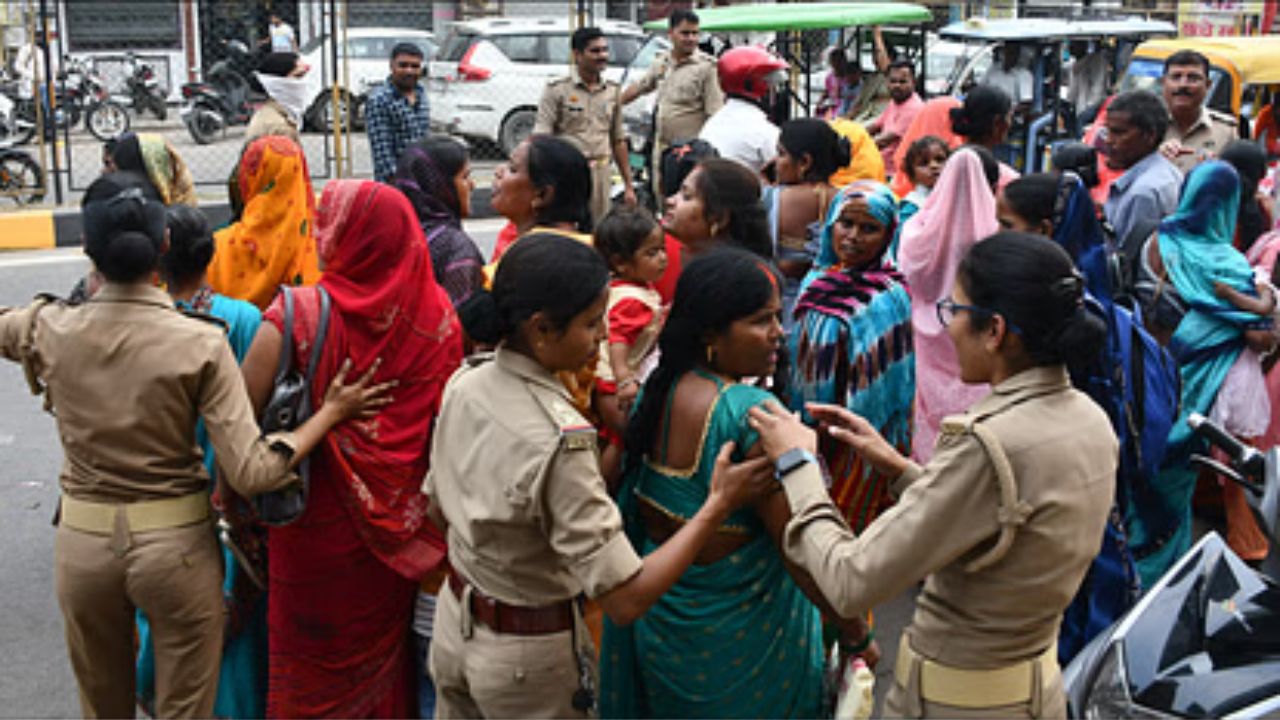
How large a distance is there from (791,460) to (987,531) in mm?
368

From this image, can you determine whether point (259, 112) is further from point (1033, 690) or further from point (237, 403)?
point (1033, 690)

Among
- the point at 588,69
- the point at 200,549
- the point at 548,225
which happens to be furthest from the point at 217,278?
the point at 588,69

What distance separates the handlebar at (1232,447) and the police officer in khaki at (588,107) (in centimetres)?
648

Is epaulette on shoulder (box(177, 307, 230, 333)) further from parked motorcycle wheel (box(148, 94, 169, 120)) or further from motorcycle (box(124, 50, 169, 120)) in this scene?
parked motorcycle wheel (box(148, 94, 169, 120))

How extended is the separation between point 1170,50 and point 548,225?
25.1 feet

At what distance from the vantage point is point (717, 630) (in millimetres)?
2684

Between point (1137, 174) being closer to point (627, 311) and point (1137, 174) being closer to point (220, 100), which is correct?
point (627, 311)

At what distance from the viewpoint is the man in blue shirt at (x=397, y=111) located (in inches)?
333

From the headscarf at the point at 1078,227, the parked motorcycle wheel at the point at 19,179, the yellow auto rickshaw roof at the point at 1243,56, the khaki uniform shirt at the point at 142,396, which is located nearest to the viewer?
the khaki uniform shirt at the point at 142,396

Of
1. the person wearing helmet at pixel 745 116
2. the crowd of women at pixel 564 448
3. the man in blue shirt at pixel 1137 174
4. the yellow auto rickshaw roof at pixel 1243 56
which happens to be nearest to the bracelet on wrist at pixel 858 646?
the crowd of women at pixel 564 448

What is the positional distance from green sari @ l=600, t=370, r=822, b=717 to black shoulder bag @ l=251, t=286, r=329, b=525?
3.04ft

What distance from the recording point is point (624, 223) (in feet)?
12.5

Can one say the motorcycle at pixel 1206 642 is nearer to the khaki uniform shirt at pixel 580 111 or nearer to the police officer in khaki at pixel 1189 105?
the police officer in khaki at pixel 1189 105

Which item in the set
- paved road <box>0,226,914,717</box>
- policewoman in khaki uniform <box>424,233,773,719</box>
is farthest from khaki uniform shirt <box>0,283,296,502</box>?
paved road <box>0,226,914,717</box>
